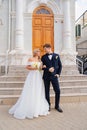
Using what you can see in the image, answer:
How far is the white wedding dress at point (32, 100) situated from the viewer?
A: 5.41 meters

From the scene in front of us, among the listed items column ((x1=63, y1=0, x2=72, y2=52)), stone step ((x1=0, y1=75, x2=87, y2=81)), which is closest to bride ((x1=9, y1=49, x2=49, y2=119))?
stone step ((x1=0, y1=75, x2=87, y2=81))

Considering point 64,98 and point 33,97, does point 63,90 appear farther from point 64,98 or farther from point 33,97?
point 33,97

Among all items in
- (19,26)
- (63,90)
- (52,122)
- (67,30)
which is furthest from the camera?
(67,30)

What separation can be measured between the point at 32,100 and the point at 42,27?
5.59 meters

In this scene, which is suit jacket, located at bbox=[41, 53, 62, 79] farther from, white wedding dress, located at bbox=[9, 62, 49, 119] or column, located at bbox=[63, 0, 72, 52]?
column, located at bbox=[63, 0, 72, 52]

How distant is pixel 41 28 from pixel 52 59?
15.8ft

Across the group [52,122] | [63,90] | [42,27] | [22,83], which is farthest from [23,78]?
[52,122]

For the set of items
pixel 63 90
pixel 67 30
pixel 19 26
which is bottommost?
pixel 63 90

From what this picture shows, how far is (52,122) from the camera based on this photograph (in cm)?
495

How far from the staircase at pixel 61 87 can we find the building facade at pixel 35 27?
1.41 metres

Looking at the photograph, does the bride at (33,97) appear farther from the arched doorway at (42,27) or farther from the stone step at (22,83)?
the arched doorway at (42,27)

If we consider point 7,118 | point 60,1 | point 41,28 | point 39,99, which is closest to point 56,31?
point 41,28

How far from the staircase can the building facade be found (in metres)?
1.41

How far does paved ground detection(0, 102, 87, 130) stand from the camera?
15.0 ft
